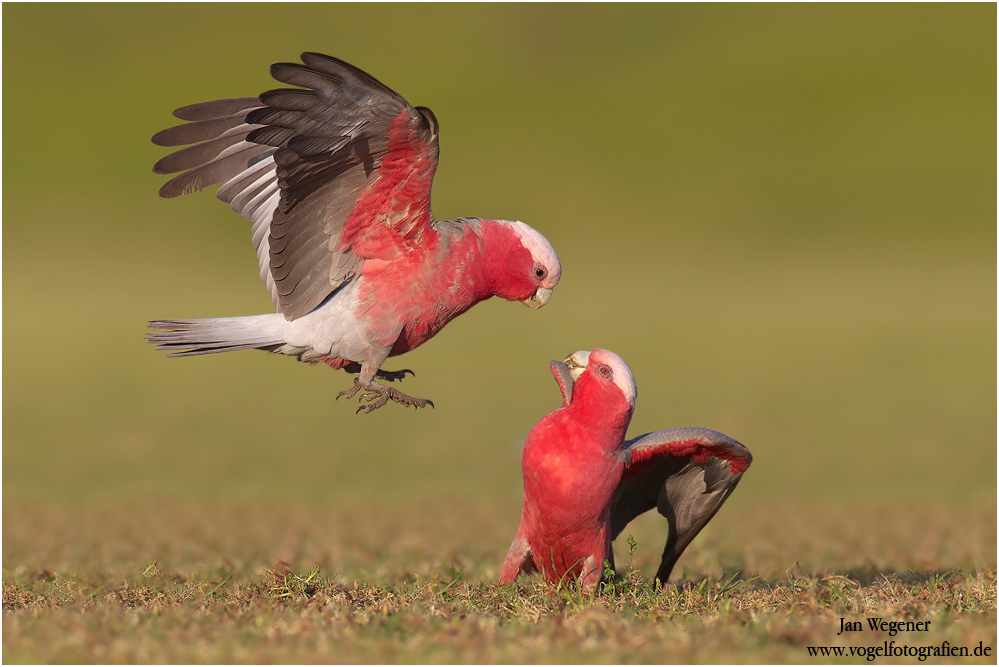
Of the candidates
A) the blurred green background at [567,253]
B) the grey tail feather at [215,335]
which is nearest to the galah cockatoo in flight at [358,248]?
the grey tail feather at [215,335]

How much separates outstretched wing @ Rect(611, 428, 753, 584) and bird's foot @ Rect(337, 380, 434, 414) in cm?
142

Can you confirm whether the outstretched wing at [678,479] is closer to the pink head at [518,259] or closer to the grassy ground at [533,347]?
the grassy ground at [533,347]

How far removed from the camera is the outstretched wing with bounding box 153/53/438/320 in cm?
611

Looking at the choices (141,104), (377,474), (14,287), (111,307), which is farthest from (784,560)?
(141,104)

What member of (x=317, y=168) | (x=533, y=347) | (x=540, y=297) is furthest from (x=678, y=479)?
(x=533, y=347)

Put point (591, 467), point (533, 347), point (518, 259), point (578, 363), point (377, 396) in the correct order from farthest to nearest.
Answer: point (533, 347) < point (518, 259) < point (377, 396) < point (578, 363) < point (591, 467)

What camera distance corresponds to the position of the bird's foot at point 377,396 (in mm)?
6781

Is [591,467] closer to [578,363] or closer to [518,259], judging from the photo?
[578,363]

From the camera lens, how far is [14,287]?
30.7m

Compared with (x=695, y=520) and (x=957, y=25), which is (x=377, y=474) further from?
(x=957, y=25)

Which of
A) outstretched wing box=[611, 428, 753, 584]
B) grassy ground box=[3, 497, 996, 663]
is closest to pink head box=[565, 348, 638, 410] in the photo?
outstretched wing box=[611, 428, 753, 584]

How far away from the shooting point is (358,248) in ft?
22.8

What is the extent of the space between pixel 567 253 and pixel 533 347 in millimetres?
13862

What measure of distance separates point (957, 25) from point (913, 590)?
4261cm
